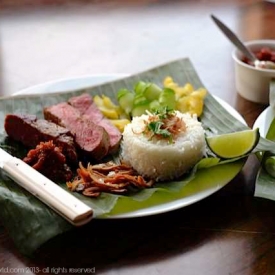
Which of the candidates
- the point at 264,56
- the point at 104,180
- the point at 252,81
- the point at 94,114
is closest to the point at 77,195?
the point at 104,180

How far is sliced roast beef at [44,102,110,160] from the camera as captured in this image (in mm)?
1577

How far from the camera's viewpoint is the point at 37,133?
5.20 ft

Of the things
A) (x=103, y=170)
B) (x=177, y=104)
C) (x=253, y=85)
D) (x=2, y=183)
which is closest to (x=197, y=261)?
(x=103, y=170)

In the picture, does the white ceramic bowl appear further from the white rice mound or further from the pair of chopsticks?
the pair of chopsticks

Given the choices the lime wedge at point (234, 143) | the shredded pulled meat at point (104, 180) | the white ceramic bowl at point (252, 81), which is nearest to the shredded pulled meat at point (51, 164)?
the shredded pulled meat at point (104, 180)

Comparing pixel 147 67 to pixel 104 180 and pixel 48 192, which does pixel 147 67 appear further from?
pixel 48 192

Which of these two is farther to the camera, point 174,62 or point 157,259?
point 174,62

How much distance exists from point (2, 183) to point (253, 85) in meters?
0.90

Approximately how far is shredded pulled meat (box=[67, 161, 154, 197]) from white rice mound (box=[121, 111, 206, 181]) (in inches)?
1.4

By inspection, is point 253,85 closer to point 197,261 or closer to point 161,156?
point 161,156

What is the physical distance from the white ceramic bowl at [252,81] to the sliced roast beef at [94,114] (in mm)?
497

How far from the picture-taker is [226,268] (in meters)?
1.26

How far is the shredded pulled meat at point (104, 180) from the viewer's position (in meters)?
1.42

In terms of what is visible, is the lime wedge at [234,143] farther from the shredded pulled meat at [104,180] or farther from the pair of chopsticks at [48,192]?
the pair of chopsticks at [48,192]
